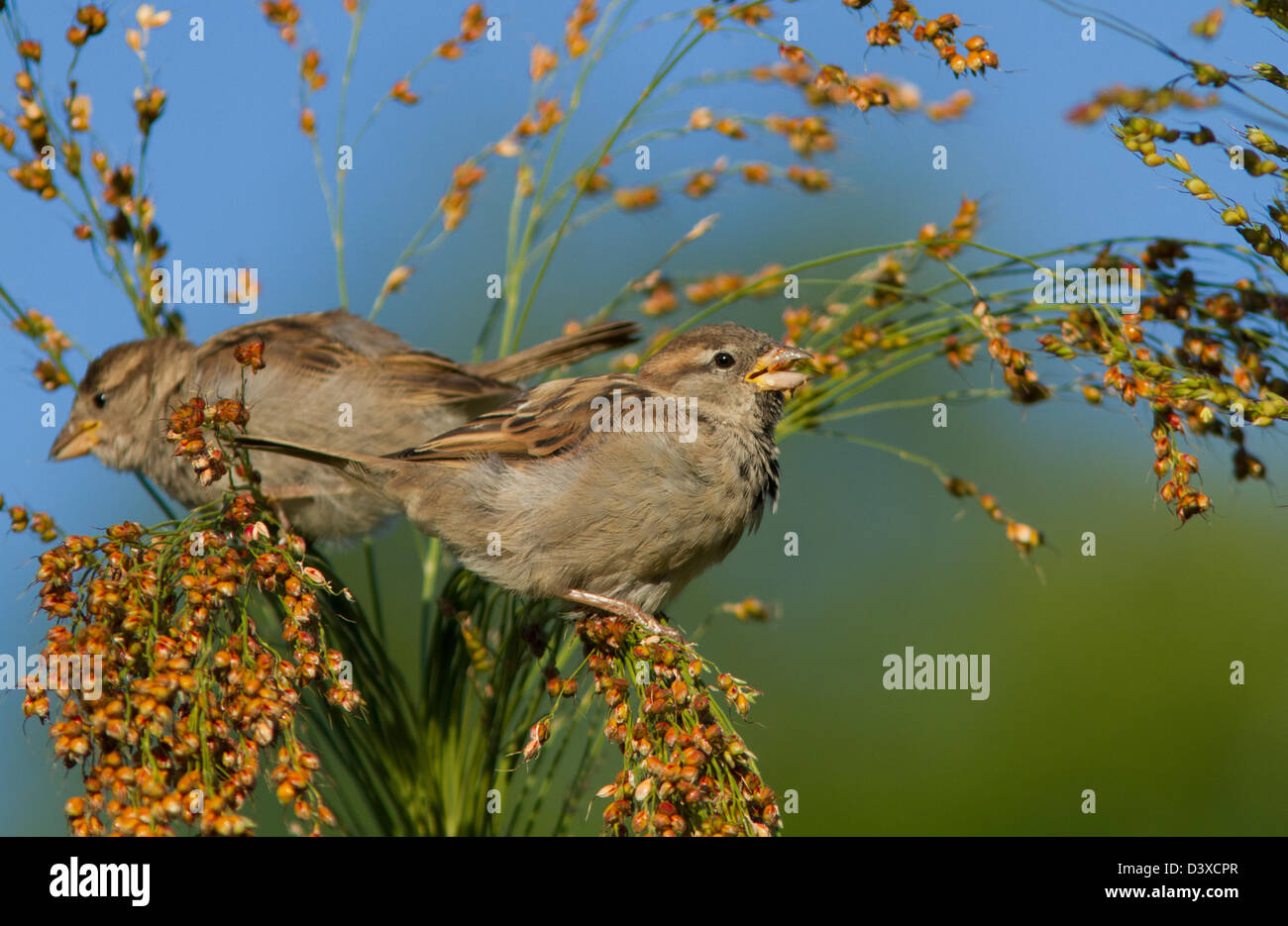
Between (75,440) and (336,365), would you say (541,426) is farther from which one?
(75,440)

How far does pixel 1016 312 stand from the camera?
103 inches

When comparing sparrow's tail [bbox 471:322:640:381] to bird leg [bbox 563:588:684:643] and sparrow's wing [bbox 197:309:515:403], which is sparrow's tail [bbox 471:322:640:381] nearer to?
sparrow's wing [bbox 197:309:515:403]

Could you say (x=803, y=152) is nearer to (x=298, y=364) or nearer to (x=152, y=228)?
(x=152, y=228)

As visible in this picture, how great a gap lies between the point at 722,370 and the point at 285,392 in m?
1.57

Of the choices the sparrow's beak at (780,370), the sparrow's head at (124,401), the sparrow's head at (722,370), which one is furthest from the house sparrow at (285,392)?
the sparrow's beak at (780,370)

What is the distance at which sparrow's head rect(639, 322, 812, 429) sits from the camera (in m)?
3.31

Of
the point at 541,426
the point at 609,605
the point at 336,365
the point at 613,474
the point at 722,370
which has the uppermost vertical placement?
the point at 336,365

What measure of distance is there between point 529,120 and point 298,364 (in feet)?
4.65

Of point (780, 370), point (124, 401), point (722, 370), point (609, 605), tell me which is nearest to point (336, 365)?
point (124, 401)

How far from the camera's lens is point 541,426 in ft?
11.1

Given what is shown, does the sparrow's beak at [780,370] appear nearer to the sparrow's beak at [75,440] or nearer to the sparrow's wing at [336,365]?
the sparrow's wing at [336,365]

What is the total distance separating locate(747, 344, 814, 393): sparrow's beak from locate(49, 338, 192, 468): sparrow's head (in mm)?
2007

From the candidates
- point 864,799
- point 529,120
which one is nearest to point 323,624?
point 529,120

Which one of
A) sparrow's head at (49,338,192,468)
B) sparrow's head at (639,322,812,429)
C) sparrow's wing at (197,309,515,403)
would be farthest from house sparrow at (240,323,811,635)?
sparrow's head at (49,338,192,468)
